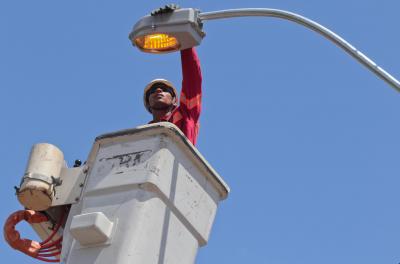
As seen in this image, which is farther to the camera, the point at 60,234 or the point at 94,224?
the point at 60,234

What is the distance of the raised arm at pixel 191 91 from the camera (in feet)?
27.9

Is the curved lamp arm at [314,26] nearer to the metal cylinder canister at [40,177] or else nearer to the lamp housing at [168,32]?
the lamp housing at [168,32]

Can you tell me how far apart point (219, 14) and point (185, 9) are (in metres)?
0.29

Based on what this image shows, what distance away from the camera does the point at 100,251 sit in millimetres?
6641

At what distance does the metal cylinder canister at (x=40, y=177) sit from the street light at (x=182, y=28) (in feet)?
3.37

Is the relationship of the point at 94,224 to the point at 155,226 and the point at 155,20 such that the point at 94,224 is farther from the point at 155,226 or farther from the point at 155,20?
the point at 155,20

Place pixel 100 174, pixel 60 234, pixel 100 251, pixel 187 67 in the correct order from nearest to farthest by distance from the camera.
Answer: pixel 100 251 → pixel 100 174 → pixel 60 234 → pixel 187 67

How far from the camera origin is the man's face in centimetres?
931

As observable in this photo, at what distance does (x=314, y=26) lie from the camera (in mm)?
7652

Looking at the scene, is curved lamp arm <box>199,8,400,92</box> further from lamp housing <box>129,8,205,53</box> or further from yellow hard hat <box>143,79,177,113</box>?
yellow hard hat <box>143,79,177,113</box>

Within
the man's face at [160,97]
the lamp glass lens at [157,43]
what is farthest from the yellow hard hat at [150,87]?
the lamp glass lens at [157,43]

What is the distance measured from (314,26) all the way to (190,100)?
137 cm

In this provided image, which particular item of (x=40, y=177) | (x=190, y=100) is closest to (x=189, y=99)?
(x=190, y=100)

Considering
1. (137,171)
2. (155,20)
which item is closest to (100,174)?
(137,171)
